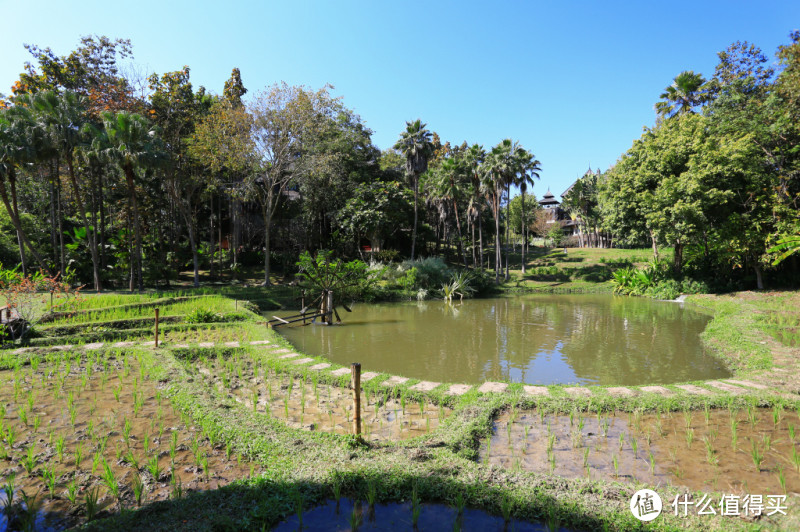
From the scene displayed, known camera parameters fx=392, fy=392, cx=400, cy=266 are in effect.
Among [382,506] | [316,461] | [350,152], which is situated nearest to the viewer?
[382,506]

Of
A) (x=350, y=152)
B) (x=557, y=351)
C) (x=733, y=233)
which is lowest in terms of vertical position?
(x=557, y=351)

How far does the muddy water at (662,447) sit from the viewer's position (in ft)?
13.1

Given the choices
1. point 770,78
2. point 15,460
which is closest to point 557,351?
point 15,460

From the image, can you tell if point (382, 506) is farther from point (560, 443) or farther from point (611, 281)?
point (611, 281)

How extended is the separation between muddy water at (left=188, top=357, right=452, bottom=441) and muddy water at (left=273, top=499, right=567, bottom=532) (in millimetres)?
1465

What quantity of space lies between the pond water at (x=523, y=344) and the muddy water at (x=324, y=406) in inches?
79.6

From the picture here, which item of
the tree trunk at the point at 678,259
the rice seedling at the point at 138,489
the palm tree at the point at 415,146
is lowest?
the rice seedling at the point at 138,489

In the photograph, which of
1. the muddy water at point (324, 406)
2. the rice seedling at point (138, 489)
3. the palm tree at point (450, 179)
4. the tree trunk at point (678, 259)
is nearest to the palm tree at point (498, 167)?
the palm tree at point (450, 179)

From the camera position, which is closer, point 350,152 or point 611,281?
point 611,281

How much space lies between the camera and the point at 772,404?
5758 mm

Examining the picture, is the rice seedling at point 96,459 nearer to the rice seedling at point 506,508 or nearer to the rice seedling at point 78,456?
the rice seedling at point 78,456

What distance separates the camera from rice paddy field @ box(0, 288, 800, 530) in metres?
3.29

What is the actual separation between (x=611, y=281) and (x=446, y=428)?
90.2 feet

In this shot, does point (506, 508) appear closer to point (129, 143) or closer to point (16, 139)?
point (129, 143)
